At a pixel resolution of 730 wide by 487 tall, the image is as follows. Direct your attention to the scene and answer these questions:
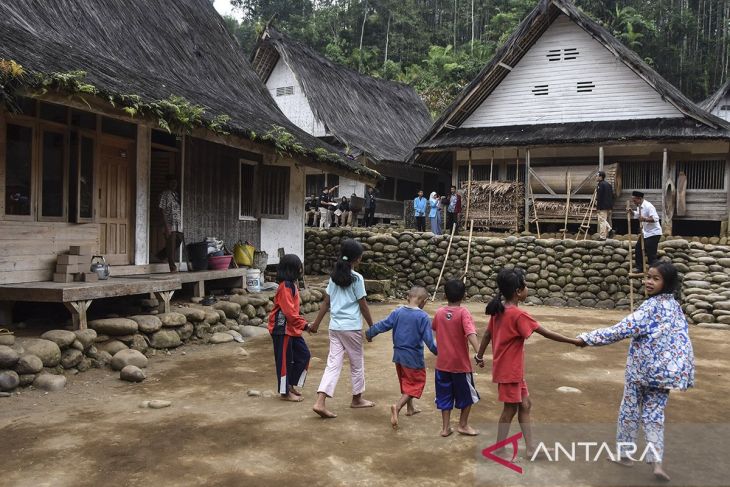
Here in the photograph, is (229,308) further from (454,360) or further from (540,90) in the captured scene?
(540,90)

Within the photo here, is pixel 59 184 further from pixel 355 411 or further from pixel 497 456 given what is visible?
pixel 497 456

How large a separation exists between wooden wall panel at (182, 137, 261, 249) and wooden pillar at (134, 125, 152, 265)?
0.87 m

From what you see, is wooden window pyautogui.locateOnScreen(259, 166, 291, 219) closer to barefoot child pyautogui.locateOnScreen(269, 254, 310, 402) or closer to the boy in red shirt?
barefoot child pyautogui.locateOnScreen(269, 254, 310, 402)

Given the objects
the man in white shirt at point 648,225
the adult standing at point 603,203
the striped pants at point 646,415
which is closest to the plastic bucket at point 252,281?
the man in white shirt at point 648,225

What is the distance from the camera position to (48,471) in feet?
12.9

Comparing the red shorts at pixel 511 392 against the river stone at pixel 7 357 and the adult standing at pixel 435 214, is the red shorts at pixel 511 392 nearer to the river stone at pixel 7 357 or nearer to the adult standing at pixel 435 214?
the river stone at pixel 7 357

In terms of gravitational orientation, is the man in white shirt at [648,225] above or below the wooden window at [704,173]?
below

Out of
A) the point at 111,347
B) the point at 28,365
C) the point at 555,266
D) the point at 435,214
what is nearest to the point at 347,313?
the point at 28,365

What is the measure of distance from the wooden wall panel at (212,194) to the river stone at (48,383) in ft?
15.4

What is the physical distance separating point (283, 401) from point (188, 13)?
34.4ft

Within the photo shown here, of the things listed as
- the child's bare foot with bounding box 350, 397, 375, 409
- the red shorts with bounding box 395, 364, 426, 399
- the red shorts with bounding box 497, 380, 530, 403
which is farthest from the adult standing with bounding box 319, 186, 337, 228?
the red shorts with bounding box 497, 380, 530, 403

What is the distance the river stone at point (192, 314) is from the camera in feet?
28.4

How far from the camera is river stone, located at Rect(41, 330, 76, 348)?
6590mm

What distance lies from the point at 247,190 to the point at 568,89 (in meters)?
9.88
